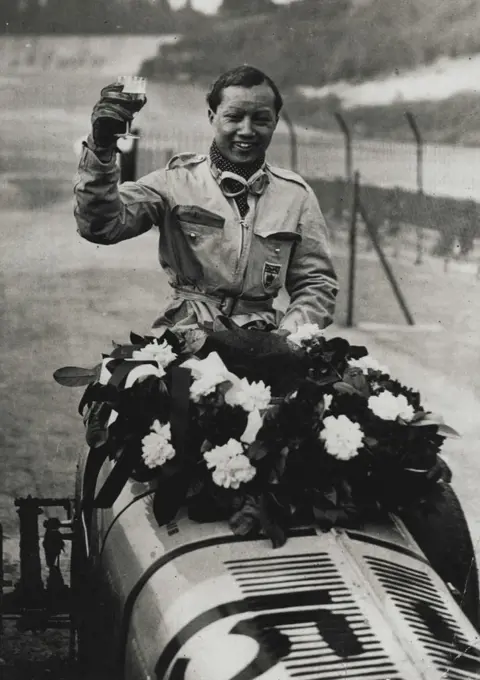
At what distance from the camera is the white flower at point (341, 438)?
2855mm

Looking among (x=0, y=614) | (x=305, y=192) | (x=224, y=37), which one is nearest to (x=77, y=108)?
(x=224, y=37)

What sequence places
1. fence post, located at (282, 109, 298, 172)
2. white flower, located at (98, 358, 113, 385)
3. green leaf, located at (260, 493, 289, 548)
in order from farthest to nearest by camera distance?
1. fence post, located at (282, 109, 298, 172)
2. white flower, located at (98, 358, 113, 385)
3. green leaf, located at (260, 493, 289, 548)

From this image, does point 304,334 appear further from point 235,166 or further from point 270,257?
point 235,166

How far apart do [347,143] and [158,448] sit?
505 cm

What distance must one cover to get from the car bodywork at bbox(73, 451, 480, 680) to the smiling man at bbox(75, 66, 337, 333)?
3.10 feet

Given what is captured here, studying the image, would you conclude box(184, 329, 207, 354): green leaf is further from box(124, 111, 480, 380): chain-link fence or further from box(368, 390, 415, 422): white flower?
box(124, 111, 480, 380): chain-link fence

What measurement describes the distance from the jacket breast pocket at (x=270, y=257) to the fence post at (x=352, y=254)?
389 centimetres

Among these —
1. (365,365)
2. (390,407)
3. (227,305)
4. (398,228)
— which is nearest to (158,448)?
(390,407)

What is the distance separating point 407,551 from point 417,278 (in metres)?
4.93

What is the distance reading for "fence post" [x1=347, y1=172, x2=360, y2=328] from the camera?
303 inches

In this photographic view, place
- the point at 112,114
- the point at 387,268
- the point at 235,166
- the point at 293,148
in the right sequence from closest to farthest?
the point at 112,114
the point at 235,166
the point at 293,148
the point at 387,268

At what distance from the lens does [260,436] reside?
2867mm

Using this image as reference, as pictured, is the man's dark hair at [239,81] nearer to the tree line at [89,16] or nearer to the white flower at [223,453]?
the white flower at [223,453]

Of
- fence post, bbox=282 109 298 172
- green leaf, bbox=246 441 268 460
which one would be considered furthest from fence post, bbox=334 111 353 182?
green leaf, bbox=246 441 268 460
